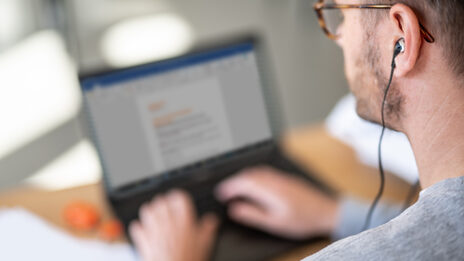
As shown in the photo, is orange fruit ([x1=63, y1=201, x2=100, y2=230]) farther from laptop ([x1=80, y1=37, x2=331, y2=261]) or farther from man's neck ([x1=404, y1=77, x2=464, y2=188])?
man's neck ([x1=404, y1=77, x2=464, y2=188])

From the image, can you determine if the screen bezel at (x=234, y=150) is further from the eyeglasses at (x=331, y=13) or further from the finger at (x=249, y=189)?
the eyeglasses at (x=331, y=13)

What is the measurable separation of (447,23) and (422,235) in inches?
9.2

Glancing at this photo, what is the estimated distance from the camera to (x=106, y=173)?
3.19 feet

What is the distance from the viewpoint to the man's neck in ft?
1.91

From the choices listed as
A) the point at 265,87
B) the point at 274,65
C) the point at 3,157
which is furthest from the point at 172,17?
the point at 265,87

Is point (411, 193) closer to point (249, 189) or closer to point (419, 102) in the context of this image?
point (249, 189)

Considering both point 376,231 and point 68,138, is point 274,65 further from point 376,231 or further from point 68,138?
point 376,231

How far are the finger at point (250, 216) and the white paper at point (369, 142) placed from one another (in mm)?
277

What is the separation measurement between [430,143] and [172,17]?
1950mm

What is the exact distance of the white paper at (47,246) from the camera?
2.95 ft

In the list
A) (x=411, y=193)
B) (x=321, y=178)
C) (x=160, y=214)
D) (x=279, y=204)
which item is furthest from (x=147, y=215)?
(x=411, y=193)

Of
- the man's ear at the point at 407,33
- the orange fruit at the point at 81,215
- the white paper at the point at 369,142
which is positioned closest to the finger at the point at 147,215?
the orange fruit at the point at 81,215

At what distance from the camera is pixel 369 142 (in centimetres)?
118

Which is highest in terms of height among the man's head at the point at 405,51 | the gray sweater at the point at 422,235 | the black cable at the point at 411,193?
the man's head at the point at 405,51
